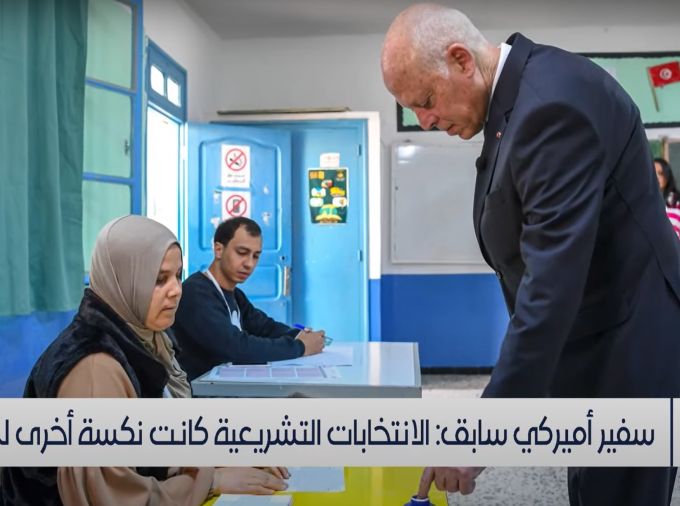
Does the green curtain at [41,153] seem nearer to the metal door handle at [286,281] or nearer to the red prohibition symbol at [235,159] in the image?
the red prohibition symbol at [235,159]

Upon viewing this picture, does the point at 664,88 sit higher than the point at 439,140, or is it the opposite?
the point at 664,88

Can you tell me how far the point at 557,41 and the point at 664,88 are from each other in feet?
2.45

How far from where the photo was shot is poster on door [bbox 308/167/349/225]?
4.23m

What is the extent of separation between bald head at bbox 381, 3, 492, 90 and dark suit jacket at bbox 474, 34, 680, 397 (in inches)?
3.1

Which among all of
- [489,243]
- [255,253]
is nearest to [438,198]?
[255,253]

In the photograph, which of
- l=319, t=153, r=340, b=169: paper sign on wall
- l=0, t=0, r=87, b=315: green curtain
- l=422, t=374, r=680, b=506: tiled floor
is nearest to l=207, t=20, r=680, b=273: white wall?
l=319, t=153, r=340, b=169: paper sign on wall

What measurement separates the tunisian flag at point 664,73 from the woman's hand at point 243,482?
4.27 meters

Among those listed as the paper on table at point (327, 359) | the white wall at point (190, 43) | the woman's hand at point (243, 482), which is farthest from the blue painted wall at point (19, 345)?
the white wall at point (190, 43)

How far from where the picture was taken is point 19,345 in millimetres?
2035

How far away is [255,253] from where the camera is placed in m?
2.33

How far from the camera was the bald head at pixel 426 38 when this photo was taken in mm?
931

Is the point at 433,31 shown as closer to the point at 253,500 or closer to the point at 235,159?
the point at 253,500

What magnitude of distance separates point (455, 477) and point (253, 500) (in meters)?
0.29

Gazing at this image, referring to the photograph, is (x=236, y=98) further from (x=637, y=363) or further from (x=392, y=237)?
(x=637, y=363)
